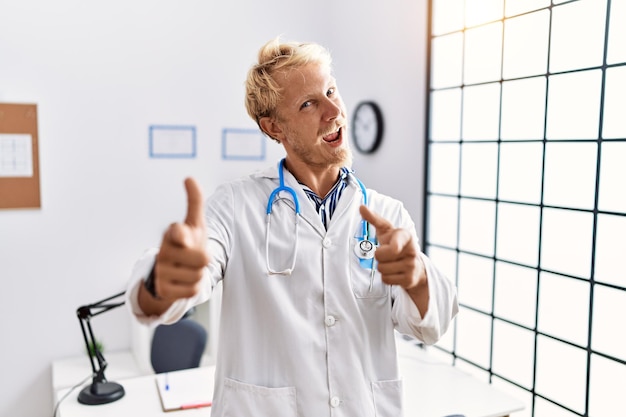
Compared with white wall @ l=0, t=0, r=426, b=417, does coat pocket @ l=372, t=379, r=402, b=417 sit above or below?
below

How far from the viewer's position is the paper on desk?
1952 millimetres

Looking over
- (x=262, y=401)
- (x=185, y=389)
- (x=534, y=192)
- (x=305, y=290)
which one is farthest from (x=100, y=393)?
(x=534, y=192)

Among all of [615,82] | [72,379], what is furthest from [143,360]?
[615,82]

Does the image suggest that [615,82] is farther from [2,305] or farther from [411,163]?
[2,305]

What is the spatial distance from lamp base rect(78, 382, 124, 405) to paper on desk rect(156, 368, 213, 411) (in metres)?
0.16

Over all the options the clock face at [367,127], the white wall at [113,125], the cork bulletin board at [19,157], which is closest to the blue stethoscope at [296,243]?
the white wall at [113,125]

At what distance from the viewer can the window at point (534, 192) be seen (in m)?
2.06

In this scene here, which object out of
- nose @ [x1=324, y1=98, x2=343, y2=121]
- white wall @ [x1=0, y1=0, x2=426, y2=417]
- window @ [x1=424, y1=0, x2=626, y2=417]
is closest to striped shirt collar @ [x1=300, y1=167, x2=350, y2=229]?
nose @ [x1=324, y1=98, x2=343, y2=121]

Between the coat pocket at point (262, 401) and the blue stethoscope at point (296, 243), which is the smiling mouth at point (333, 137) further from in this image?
the coat pocket at point (262, 401)

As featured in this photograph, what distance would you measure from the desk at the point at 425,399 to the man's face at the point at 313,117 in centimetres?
109

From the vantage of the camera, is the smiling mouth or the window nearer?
the smiling mouth

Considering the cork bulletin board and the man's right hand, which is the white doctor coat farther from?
the cork bulletin board

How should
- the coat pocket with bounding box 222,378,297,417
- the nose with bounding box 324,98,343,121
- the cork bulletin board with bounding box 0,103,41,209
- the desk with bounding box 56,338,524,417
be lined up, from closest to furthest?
1. the coat pocket with bounding box 222,378,297,417
2. the nose with bounding box 324,98,343,121
3. the desk with bounding box 56,338,524,417
4. the cork bulletin board with bounding box 0,103,41,209

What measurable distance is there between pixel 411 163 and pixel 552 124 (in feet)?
3.01
